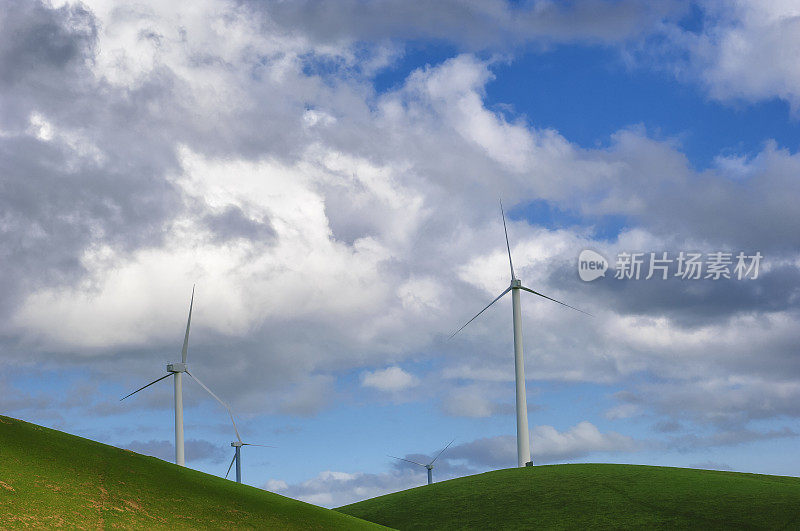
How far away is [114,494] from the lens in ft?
178

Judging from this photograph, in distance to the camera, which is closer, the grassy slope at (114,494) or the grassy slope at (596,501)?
the grassy slope at (114,494)

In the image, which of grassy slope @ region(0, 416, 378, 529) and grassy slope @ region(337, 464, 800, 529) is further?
grassy slope @ region(337, 464, 800, 529)

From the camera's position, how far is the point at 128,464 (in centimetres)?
6284

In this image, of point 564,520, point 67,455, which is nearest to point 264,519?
point 67,455

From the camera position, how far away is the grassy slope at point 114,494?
157 ft

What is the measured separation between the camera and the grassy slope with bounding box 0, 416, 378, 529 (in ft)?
157

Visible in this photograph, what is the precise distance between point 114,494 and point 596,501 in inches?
2124

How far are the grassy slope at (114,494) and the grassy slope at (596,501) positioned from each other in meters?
24.8

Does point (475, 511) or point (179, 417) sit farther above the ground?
point (179, 417)

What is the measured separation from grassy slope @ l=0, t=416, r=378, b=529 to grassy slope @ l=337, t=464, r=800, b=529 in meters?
24.8

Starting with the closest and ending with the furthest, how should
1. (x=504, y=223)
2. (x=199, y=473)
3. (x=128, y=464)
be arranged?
(x=128, y=464) → (x=199, y=473) → (x=504, y=223)

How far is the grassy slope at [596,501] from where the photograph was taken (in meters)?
80.2

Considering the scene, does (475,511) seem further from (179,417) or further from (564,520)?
(179,417)

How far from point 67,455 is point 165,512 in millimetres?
9721
